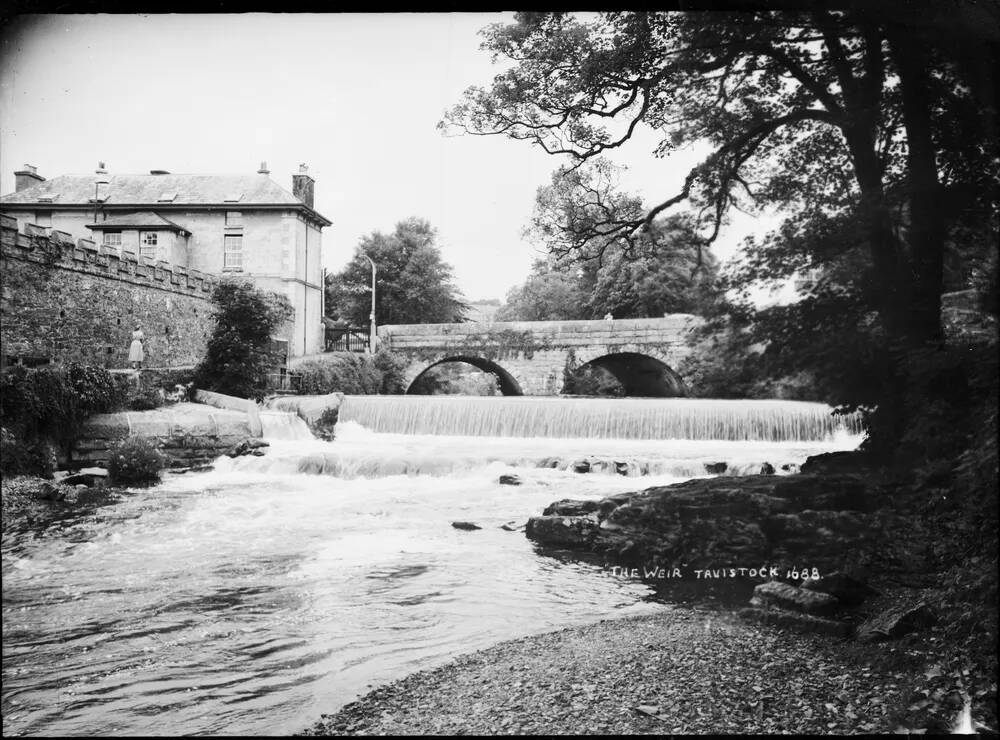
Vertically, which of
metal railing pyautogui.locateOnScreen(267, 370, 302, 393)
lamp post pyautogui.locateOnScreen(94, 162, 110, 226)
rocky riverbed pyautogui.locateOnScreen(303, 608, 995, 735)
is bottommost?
rocky riverbed pyautogui.locateOnScreen(303, 608, 995, 735)

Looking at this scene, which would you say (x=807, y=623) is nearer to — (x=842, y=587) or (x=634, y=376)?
(x=842, y=587)

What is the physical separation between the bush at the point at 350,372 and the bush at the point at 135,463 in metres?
1.78

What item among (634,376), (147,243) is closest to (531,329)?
(147,243)

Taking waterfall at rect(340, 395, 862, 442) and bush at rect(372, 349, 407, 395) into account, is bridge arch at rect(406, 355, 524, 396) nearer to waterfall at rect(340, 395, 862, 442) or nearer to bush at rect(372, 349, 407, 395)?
waterfall at rect(340, 395, 862, 442)

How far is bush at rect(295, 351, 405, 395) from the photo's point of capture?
5.55 metres

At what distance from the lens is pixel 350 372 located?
238 inches

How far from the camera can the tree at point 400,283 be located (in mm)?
3361

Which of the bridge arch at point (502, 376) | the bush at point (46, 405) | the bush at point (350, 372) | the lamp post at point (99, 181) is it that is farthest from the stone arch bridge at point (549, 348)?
the bush at point (46, 405)

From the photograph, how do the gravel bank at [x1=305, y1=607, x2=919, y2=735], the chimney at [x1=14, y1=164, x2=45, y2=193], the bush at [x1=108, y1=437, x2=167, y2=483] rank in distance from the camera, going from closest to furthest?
the gravel bank at [x1=305, y1=607, x2=919, y2=735]
the chimney at [x1=14, y1=164, x2=45, y2=193]
the bush at [x1=108, y1=437, x2=167, y2=483]

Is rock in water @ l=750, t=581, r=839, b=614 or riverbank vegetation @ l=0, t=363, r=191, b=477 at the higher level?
riverbank vegetation @ l=0, t=363, r=191, b=477

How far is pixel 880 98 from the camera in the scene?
294 cm

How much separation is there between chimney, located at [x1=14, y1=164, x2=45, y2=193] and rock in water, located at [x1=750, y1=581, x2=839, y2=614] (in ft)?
12.7

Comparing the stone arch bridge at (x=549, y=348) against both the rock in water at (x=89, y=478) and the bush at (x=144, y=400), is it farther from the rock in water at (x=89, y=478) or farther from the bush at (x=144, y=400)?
the bush at (x=144, y=400)

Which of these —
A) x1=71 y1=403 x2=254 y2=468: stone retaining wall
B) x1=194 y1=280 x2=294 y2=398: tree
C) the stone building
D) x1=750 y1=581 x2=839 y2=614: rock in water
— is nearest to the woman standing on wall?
x1=194 y1=280 x2=294 y2=398: tree
